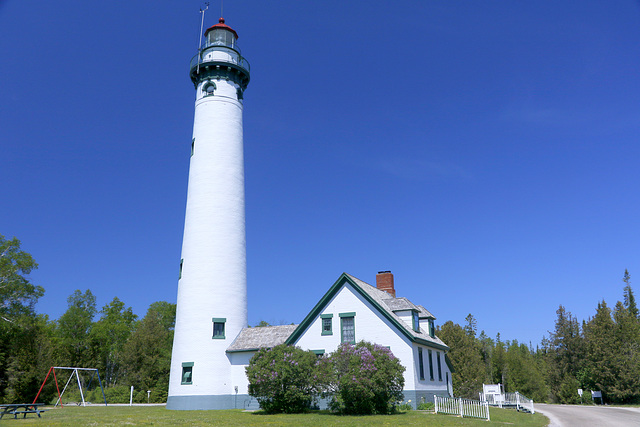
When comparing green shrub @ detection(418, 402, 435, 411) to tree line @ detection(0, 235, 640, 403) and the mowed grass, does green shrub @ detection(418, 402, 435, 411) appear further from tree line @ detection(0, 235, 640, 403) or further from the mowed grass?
tree line @ detection(0, 235, 640, 403)

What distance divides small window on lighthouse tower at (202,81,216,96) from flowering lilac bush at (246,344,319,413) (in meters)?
17.1

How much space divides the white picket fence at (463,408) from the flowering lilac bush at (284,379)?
624 centimetres

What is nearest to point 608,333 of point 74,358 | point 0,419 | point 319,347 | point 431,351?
point 431,351

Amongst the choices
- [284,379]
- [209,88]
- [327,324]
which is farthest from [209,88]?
[284,379]

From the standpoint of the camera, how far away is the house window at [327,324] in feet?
88.9

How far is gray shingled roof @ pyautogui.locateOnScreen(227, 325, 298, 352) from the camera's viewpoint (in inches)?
1101

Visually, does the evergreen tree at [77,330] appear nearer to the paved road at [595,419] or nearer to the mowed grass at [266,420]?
the mowed grass at [266,420]

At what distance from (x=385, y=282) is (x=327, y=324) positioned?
7332 millimetres

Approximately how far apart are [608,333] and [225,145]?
35951 millimetres

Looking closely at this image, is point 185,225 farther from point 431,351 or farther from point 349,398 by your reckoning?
point 431,351

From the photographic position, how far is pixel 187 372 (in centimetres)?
2747

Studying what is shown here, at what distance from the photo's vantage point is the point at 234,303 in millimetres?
28719

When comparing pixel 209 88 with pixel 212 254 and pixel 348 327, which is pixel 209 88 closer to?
pixel 212 254

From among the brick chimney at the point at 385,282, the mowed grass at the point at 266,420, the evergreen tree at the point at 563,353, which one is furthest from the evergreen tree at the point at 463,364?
the mowed grass at the point at 266,420
